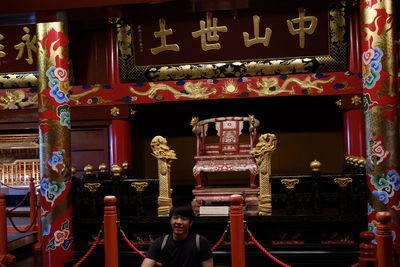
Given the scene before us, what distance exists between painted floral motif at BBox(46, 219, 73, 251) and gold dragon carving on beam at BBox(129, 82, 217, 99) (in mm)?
2111

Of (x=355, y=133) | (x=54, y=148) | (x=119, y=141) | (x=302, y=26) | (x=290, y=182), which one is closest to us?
(x=290, y=182)

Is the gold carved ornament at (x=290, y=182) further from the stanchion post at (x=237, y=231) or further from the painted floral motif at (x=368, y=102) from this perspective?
the stanchion post at (x=237, y=231)

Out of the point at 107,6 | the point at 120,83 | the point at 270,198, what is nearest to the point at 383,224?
the point at 270,198

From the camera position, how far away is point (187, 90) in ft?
18.1

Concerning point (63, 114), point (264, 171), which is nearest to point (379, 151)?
point (264, 171)

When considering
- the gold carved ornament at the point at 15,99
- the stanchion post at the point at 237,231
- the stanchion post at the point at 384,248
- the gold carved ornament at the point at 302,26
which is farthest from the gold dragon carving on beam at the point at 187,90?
the stanchion post at the point at 384,248

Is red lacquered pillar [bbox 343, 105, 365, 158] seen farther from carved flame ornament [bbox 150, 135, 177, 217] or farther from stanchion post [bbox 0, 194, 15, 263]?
stanchion post [bbox 0, 194, 15, 263]

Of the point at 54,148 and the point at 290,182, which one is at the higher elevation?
the point at 54,148

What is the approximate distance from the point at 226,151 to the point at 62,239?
6.69ft

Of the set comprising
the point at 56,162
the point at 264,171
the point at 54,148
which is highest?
the point at 54,148

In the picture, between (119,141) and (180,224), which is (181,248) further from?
(119,141)

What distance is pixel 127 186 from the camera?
14.2ft

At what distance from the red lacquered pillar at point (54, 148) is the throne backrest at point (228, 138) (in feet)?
5.13

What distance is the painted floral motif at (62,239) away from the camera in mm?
3998
